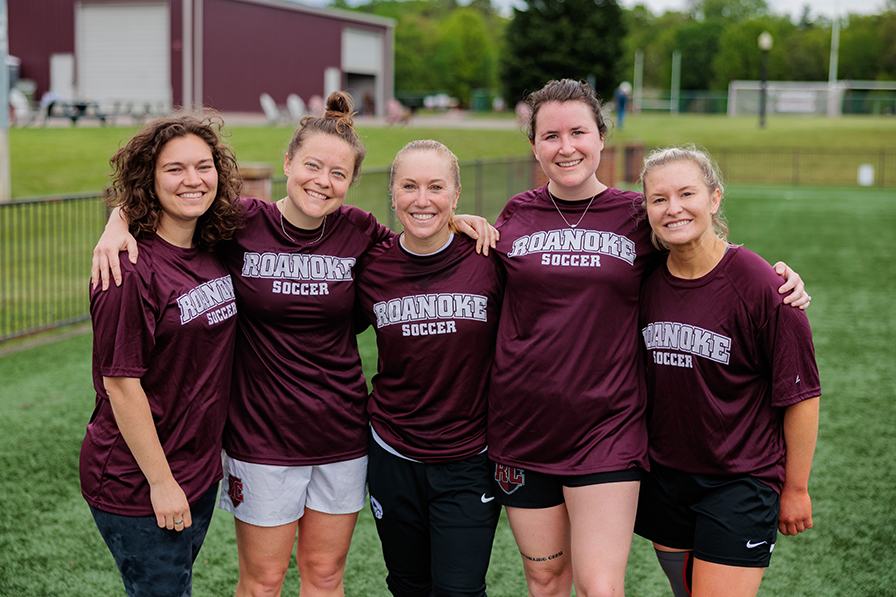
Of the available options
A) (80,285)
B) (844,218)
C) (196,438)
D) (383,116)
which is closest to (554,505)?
(196,438)

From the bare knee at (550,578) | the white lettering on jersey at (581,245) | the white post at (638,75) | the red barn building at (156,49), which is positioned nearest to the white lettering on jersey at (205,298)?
the white lettering on jersey at (581,245)

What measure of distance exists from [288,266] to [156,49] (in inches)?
1383

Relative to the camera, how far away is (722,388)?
9.01 ft

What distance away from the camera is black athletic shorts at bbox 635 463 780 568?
2.71 meters

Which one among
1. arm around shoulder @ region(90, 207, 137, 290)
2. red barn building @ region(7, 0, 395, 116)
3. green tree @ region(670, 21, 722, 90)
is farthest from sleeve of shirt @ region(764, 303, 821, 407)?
green tree @ region(670, 21, 722, 90)

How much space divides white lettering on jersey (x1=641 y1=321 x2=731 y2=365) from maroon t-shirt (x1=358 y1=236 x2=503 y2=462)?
1.91 ft

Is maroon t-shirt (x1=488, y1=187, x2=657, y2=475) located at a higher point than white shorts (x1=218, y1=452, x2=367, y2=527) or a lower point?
higher

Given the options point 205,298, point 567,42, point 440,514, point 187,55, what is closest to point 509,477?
point 440,514

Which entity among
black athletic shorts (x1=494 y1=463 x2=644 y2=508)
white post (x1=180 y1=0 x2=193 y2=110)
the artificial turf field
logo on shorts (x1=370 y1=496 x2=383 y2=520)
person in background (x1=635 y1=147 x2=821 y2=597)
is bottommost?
the artificial turf field

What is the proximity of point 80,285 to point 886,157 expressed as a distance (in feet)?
A: 107

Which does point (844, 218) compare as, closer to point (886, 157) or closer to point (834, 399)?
point (834, 399)

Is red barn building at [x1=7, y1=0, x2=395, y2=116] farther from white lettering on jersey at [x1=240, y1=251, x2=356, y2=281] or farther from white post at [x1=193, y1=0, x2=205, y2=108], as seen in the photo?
white lettering on jersey at [x1=240, y1=251, x2=356, y2=281]

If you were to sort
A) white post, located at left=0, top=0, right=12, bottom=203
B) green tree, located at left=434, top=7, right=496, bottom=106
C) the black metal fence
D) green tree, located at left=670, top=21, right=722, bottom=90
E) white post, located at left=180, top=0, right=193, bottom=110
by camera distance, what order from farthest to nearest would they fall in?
green tree, located at left=670, top=21, right=722, bottom=90
green tree, located at left=434, top=7, right=496, bottom=106
white post, located at left=180, top=0, right=193, bottom=110
white post, located at left=0, top=0, right=12, bottom=203
the black metal fence

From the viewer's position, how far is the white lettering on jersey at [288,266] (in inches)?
116
